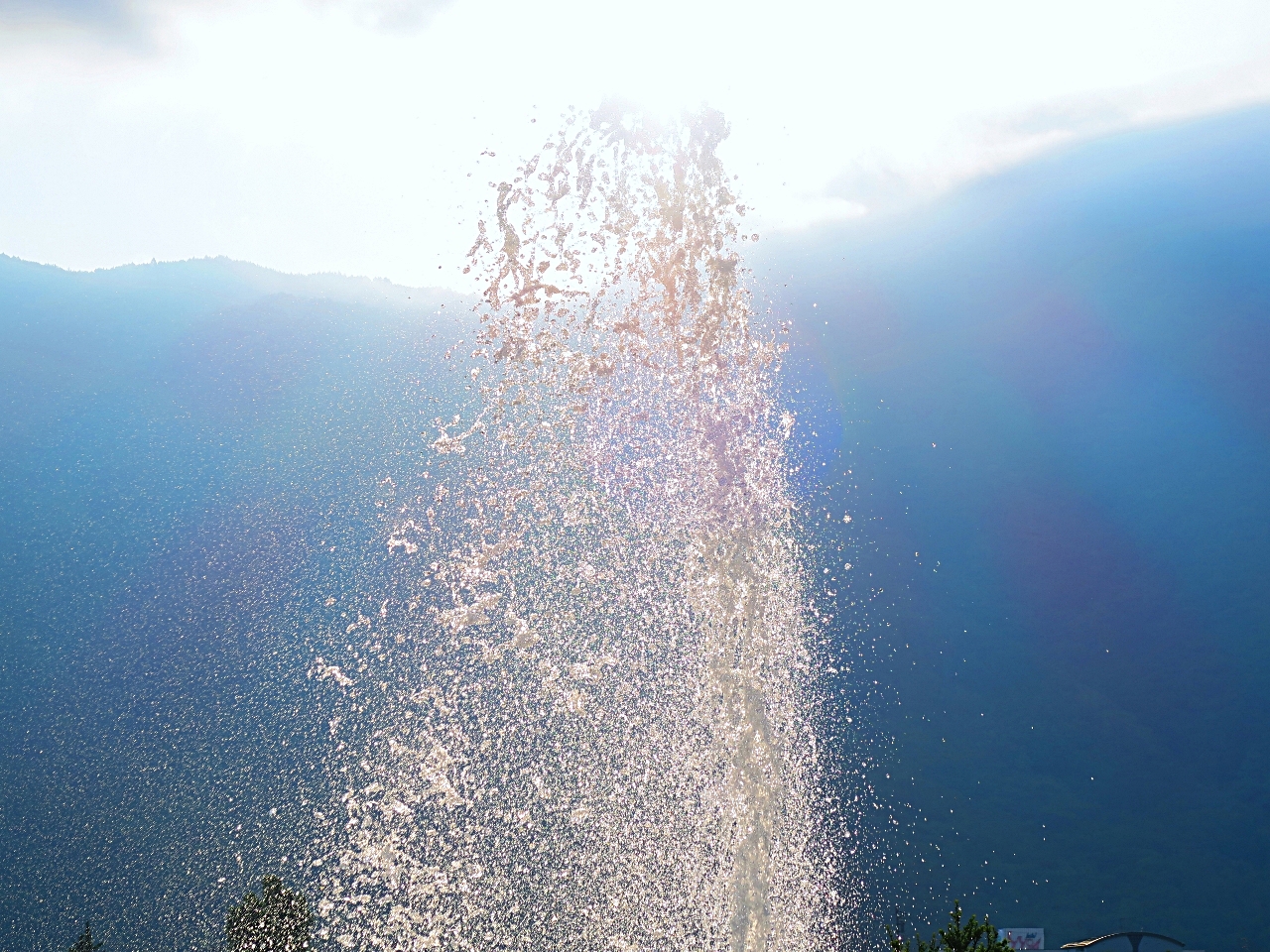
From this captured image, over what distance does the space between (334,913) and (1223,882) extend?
22080cm

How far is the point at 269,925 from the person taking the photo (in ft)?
173

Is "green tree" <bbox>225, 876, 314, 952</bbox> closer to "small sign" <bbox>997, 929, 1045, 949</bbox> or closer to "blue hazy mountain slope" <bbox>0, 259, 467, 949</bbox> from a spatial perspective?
"blue hazy mountain slope" <bbox>0, 259, 467, 949</bbox>

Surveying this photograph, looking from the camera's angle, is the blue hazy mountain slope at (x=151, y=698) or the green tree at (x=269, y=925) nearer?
the green tree at (x=269, y=925)

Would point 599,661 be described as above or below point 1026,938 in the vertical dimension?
above

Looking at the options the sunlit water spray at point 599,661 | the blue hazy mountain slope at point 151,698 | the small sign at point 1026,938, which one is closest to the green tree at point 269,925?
the sunlit water spray at point 599,661

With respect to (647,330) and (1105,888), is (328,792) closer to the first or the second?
(647,330)

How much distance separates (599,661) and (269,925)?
86732mm

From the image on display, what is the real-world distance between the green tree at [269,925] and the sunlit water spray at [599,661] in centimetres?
2850

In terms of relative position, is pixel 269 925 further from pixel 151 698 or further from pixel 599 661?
pixel 151 698

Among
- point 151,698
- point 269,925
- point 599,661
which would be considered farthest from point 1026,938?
point 151,698

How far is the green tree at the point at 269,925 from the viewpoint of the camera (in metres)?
51.3

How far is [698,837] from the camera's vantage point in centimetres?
8400

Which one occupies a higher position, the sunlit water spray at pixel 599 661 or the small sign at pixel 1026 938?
the sunlit water spray at pixel 599 661

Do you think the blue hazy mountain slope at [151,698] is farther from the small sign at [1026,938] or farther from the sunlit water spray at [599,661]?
the small sign at [1026,938]
